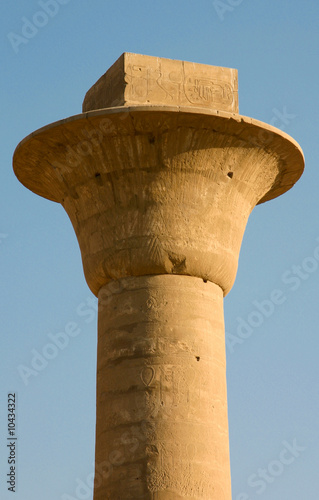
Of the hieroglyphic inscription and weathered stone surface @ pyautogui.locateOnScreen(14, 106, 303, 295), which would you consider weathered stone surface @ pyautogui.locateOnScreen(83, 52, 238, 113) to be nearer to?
the hieroglyphic inscription

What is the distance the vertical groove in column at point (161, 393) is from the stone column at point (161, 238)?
13 millimetres

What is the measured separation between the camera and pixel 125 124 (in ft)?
33.8

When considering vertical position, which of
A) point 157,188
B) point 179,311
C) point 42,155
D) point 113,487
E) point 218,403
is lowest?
point 113,487

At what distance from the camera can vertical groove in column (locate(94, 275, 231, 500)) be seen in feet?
31.0

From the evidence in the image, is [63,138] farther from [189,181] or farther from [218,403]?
[218,403]

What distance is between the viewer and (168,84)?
11.1 meters

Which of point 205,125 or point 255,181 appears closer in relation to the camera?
point 205,125

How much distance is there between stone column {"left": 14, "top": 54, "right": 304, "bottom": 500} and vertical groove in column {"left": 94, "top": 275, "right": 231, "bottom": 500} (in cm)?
1

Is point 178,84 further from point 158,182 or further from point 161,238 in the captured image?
point 161,238

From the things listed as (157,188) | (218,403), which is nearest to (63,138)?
(157,188)

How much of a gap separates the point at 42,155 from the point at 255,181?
8.36ft

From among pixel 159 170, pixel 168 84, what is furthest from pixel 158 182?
pixel 168 84

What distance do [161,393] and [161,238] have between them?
172 centimetres

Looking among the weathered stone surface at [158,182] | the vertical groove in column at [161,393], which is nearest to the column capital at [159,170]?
the weathered stone surface at [158,182]
